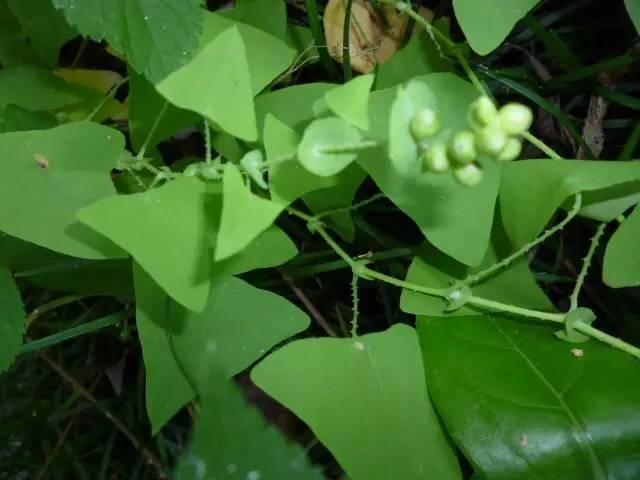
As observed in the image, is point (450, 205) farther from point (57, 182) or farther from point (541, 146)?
point (57, 182)

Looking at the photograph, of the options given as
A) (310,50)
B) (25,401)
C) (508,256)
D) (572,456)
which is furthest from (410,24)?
(25,401)

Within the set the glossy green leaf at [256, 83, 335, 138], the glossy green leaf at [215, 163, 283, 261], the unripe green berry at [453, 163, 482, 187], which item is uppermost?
the unripe green berry at [453, 163, 482, 187]

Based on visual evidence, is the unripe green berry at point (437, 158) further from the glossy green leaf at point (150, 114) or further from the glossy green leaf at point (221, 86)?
the glossy green leaf at point (150, 114)

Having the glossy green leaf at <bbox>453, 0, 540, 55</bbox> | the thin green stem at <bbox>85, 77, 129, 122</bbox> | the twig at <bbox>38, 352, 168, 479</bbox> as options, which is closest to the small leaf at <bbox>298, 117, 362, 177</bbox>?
the glossy green leaf at <bbox>453, 0, 540, 55</bbox>

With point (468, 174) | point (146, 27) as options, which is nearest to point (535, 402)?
point (468, 174)

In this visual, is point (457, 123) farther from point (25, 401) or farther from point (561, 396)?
point (25, 401)

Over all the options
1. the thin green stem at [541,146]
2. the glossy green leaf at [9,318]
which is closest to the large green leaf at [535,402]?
the thin green stem at [541,146]

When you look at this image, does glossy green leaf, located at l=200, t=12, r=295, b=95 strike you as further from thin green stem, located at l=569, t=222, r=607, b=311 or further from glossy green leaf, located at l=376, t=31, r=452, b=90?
thin green stem, located at l=569, t=222, r=607, b=311
